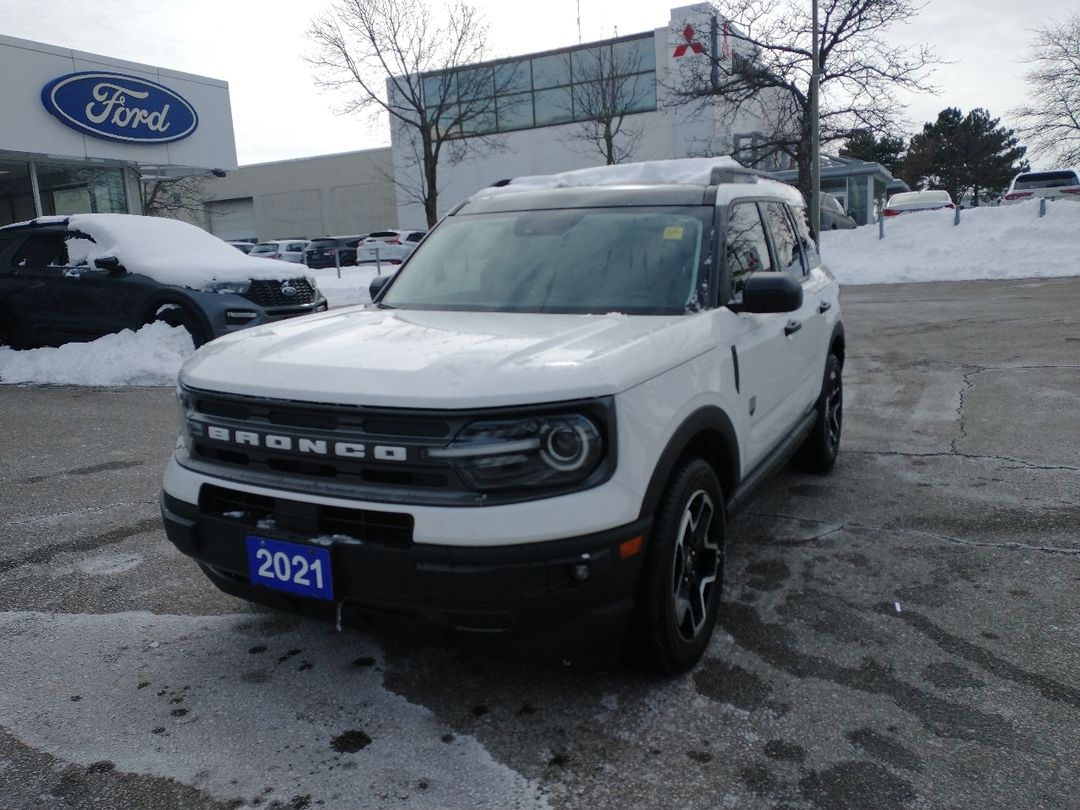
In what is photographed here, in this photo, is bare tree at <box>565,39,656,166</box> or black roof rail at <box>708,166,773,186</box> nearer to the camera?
black roof rail at <box>708,166,773,186</box>

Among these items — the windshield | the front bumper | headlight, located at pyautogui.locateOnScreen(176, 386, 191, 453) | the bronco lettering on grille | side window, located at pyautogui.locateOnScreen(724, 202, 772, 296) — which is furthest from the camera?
side window, located at pyautogui.locateOnScreen(724, 202, 772, 296)

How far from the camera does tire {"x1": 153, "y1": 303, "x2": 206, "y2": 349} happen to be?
9.39m

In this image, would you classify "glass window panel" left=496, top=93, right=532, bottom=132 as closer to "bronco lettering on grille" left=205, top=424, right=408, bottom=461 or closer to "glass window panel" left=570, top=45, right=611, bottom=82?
"glass window panel" left=570, top=45, right=611, bottom=82

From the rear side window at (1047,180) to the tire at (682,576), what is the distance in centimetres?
2784

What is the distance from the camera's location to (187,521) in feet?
9.53

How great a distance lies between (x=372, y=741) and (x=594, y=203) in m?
2.44

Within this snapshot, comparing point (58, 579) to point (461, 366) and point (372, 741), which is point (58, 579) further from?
point (461, 366)

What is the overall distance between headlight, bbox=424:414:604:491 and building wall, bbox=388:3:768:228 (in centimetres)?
3522

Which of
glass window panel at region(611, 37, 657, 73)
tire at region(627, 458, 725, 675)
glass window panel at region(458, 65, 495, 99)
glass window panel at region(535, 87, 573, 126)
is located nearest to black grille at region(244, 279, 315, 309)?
tire at region(627, 458, 725, 675)

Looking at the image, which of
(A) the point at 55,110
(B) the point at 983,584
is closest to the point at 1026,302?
(B) the point at 983,584

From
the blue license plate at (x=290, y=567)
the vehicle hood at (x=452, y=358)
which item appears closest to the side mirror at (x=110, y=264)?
the vehicle hood at (x=452, y=358)

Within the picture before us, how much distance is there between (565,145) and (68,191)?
2648 centimetres

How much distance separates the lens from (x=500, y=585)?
7.89 ft

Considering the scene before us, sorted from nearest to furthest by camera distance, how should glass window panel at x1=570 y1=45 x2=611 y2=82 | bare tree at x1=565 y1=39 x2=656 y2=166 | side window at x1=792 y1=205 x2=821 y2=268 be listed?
side window at x1=792 y1=205 x2=821 y2=268, bare tree at x1=565 y1=39 x2=656 y2=166, glass window panel at x1=570 y1=45 x2=611 y2=82
